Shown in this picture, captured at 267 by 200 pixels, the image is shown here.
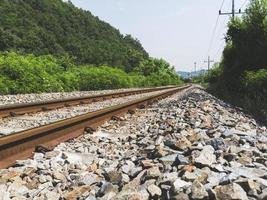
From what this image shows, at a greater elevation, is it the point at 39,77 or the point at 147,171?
the point at 147,171

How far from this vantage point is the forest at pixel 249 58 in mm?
17984

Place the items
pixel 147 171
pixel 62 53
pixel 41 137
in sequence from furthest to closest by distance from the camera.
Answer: pixel 62 53
pixel 41 137
pixel 147 171

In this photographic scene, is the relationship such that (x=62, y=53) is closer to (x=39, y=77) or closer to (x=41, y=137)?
(x=39, y=77)

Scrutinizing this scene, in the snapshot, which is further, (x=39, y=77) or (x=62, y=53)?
(x=62, y=53)

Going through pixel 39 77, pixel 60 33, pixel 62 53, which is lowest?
pixel 39 77

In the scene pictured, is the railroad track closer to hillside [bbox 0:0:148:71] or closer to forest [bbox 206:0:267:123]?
forest [bbox 206:0:267:123]

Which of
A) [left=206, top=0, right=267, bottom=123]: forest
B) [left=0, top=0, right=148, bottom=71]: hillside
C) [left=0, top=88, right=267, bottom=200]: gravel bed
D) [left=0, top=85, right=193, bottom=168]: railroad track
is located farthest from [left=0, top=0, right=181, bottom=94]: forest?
[left=0, top=88, right=267, bottom=200]: gravel bed

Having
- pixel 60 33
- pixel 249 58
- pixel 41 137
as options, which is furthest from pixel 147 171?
pixel 60 33

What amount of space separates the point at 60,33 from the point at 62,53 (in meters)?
18.1

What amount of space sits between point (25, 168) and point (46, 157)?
67cm

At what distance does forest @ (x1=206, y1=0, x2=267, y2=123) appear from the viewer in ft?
59.0

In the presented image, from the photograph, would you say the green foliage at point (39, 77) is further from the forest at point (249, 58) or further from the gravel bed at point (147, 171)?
the gravel bed at point (147, 171)

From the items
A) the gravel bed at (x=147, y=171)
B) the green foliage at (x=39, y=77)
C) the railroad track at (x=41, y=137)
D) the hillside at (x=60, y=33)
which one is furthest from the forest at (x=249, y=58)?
the hillside at (x=60, y=33)

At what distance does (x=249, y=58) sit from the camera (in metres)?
21.5
